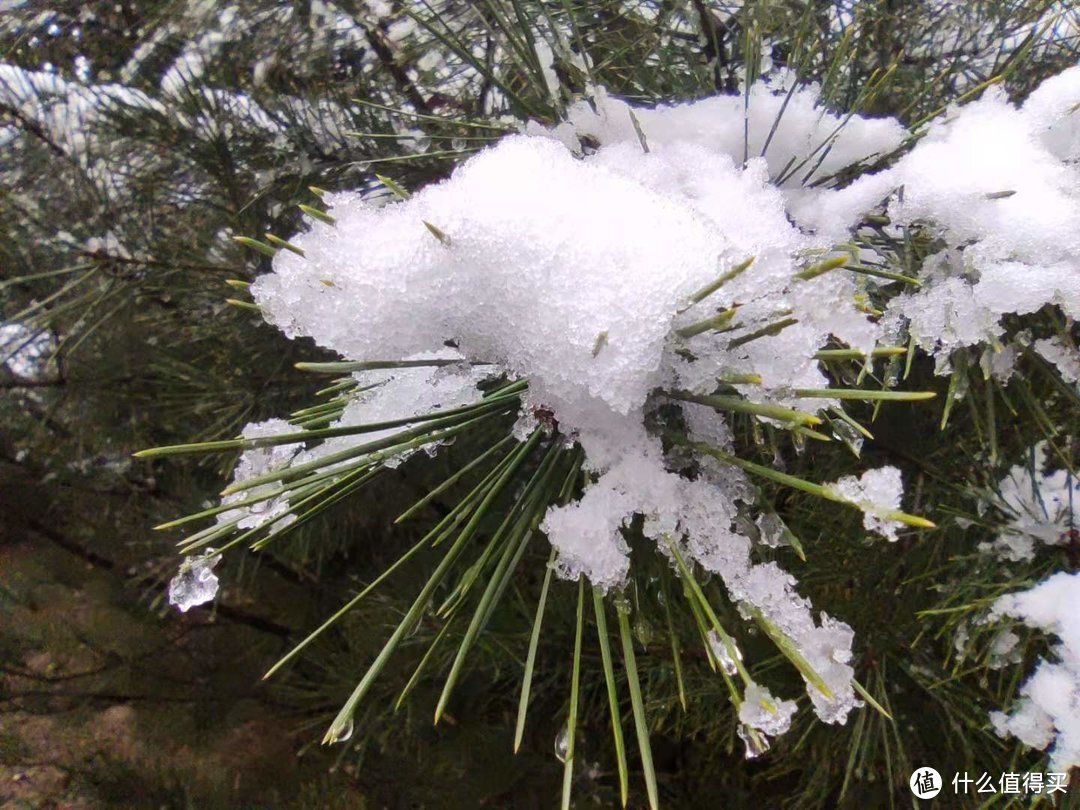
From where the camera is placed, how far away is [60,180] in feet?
2.90

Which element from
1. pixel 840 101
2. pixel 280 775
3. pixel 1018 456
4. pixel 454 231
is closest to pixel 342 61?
pixel 840 101

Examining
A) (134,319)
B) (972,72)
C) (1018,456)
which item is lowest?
(1018,456)

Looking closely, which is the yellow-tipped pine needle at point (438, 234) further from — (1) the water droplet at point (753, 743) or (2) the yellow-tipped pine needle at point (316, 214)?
(1) the water droplet at point (753, 743)

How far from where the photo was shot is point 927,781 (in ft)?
1.88

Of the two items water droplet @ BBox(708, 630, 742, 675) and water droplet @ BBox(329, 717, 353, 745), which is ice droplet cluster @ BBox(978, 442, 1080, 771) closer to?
water droplet @ BBox(708, 630, 742, 675)

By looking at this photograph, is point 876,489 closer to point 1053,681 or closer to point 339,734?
point 339,734

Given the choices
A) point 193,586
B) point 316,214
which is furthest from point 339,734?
point 316,214

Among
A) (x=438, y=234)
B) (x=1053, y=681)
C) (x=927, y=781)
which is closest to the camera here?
Answer: (x=438, y=234)

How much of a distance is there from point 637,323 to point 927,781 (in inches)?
21.6

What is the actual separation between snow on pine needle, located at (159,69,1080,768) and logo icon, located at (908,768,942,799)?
14.8 inches

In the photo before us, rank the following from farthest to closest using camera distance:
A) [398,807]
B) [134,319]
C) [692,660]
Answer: [398,807] < [134,319] < [692,660]

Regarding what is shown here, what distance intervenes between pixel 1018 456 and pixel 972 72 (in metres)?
0.35

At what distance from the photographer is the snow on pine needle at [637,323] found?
0.83 feet

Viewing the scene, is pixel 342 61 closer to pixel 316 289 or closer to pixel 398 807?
pixel 316 289
